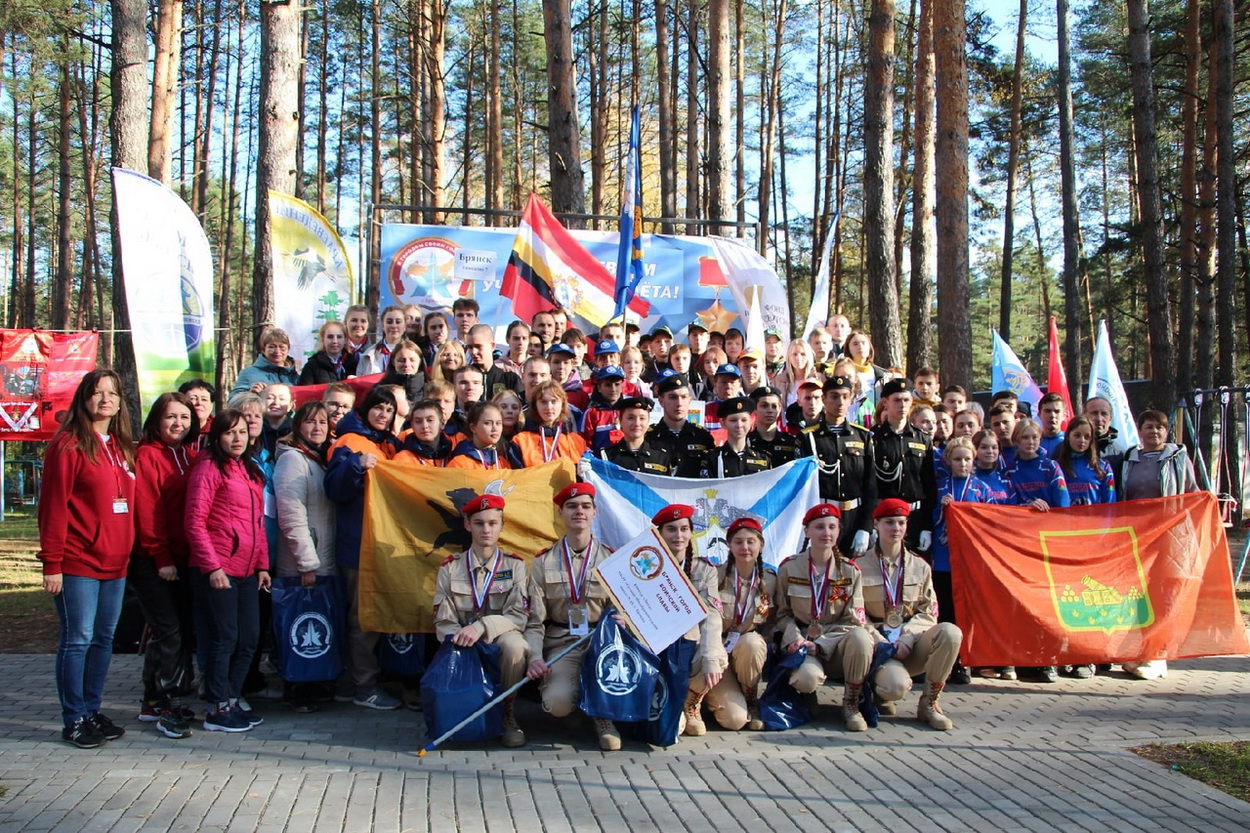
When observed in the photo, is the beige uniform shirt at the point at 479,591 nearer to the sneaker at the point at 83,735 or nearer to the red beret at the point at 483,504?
the red beret at the point at 483,504

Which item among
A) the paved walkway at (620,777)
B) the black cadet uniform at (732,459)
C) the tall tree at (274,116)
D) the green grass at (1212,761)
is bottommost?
the green grass at (1212,761)

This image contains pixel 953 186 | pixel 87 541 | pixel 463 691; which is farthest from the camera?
pixel 953 186

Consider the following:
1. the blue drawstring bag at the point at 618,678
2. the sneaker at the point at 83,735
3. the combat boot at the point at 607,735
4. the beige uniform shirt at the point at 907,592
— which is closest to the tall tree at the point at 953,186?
the beige uniform shirt at the point at 907,592

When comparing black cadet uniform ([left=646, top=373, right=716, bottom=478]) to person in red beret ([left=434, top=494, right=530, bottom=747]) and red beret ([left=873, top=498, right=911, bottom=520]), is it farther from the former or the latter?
person in red beret ([left=434, top=494, right=530, bottom=747])

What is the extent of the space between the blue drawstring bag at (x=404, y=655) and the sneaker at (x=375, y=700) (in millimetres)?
170

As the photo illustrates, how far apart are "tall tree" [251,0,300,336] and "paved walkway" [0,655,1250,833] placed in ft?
19.1

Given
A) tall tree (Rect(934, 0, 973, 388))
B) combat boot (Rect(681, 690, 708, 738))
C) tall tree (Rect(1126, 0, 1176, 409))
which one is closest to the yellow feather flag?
combat boot (Rect(681, 690, 708, 738))

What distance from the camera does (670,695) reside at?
5.98 meters

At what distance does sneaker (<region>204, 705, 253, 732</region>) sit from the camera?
245 inches

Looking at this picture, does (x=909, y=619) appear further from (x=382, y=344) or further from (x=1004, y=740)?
(x=382, y=344)

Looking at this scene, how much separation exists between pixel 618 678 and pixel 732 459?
7.47 feet

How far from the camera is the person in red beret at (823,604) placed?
21.2 feet

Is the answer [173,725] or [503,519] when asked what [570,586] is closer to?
[503,519]

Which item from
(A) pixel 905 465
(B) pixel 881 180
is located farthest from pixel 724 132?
(A) pixel 905 465
